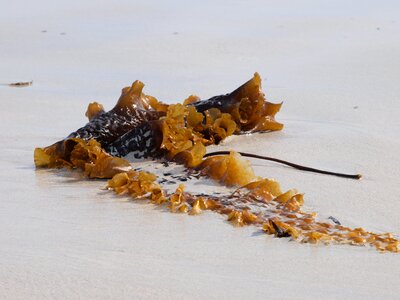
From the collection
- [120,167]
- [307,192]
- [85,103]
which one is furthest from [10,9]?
[307,192]

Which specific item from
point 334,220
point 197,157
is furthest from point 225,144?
point 334,220

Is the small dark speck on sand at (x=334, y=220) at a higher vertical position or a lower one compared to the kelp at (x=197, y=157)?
lower

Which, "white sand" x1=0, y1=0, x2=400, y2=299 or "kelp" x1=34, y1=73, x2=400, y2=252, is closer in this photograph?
"white sand" x1=0, y1=0, x2=400, y2=299

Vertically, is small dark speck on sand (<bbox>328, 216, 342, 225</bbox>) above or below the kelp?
below

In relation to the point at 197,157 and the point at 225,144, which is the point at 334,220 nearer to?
the point at 197,157

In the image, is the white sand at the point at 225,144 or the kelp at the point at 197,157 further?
the kelp at the point at 197,157
